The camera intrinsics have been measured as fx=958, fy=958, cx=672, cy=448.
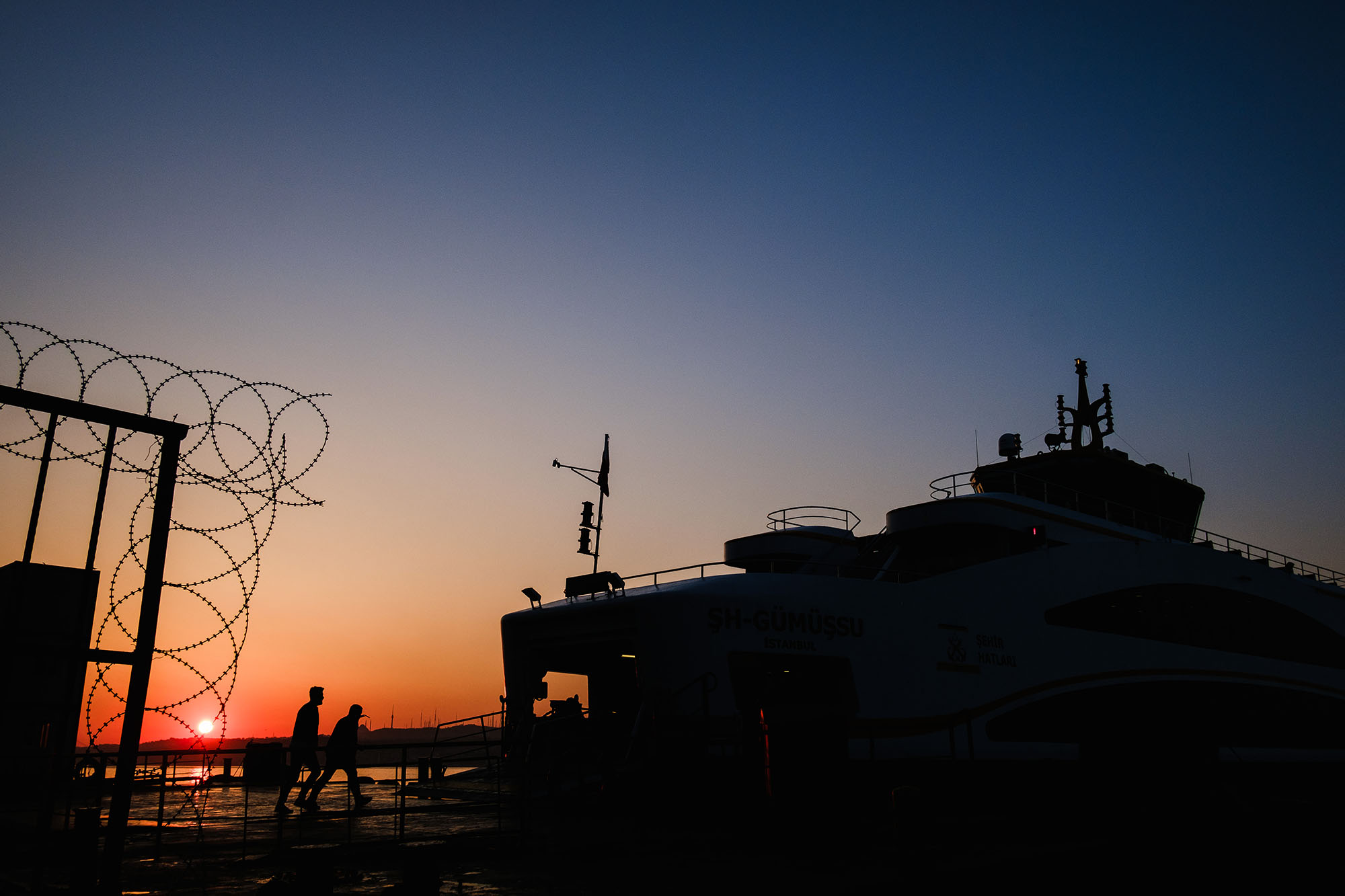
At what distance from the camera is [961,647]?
1789 centimetres

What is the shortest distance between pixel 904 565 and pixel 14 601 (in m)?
17.5

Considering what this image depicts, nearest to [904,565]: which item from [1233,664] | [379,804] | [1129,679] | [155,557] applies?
[1129,679]

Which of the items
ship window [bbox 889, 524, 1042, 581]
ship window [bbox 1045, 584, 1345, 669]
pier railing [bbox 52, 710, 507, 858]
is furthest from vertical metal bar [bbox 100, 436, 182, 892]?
ship window [bbox 1045, 584, 1345, 669]

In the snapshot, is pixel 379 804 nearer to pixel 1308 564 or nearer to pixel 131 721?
pixel 131 721

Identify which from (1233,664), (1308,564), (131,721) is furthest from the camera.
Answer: (1308,564)

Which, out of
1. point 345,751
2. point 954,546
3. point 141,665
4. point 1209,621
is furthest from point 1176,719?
point 141,665

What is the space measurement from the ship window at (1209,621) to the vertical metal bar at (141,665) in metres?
17.2

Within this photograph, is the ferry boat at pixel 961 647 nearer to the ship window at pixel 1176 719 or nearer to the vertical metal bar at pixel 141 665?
the ship window at pixel 1176 719

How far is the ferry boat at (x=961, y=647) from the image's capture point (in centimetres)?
1502

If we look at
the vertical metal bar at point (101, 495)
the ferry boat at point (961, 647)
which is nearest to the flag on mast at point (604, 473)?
the ferry boat at point (961, 647)

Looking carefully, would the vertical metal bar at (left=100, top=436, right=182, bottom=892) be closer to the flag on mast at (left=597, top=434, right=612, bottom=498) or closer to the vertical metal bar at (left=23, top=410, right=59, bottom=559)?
the vertical metal bar at (left=23, top=410, right=59, bottom=559)

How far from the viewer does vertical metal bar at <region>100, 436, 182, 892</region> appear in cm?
702

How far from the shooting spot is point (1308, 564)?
2942 cm

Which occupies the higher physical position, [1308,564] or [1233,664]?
[1308,564]
